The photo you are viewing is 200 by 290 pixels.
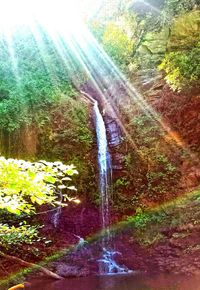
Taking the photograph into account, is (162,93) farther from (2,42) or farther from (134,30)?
(2,42)

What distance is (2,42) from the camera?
17062mm

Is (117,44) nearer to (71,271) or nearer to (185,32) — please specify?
(185,32)

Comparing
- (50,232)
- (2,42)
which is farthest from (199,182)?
(2,42)

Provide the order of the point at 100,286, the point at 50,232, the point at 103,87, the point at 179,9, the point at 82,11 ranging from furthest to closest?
the point at 82,11 < the point at 103,87 < the point at 179,9 < the point at 50,232 < the point at 100,286

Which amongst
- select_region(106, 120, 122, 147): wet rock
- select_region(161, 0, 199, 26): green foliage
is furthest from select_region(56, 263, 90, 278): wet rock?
select_region(161, 0, 199, 26): green foliage

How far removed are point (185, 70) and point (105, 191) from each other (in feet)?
15.4

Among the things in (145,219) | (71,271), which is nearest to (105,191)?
(145,219)

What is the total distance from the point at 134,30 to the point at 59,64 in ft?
12.3

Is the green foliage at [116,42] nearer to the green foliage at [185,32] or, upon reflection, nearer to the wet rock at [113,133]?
the green foliage at [185,32]

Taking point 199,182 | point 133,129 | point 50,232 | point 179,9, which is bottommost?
point 50,232

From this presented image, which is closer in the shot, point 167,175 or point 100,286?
point 100,286

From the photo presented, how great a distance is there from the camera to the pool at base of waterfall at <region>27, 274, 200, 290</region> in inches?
298

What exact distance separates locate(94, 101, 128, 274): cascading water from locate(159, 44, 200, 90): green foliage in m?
3.16

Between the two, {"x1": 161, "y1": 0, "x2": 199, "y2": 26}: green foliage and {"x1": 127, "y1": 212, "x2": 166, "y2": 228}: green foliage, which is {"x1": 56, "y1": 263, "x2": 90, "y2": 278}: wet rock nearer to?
{"x1": 127, "y1": 212, "x2": 166, "y2": 228}: green foliage
